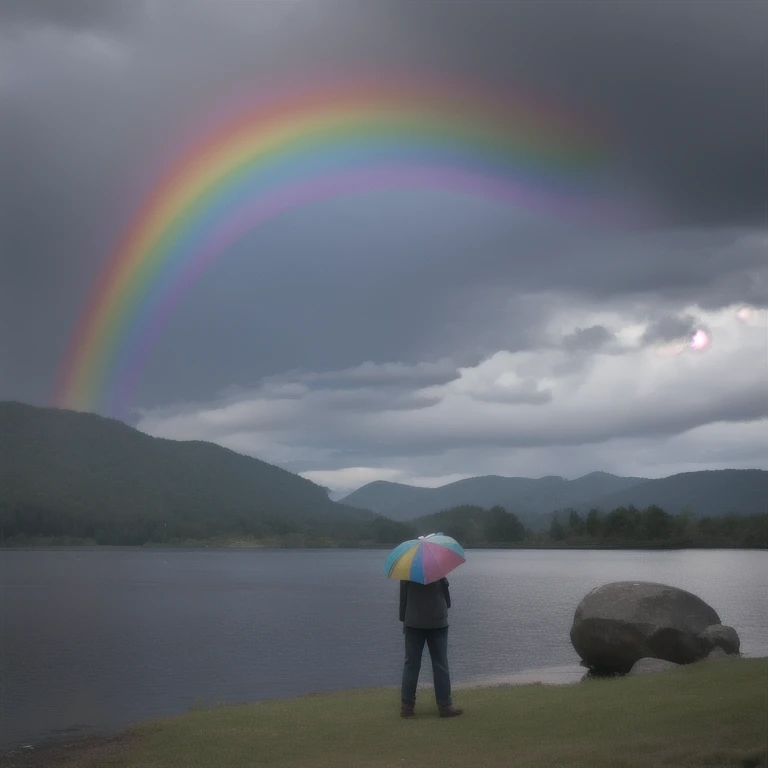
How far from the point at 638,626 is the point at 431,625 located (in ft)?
41.9

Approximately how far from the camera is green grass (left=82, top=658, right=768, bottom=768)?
13.5m

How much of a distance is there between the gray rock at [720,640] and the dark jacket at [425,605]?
12653 millimetres

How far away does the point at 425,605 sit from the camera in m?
18.7

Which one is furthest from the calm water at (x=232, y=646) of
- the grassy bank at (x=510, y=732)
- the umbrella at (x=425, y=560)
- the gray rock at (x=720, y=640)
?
the umbrella at (x=425, y=560)

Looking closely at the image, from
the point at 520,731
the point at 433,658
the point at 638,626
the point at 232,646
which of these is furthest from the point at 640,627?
the point at 232,646

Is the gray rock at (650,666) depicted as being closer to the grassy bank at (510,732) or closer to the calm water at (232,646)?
the grassy bank at (510,732)

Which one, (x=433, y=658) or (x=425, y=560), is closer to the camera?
(x=425, y=560)

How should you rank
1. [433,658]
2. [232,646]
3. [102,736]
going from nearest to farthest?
[433,658], [102,736], [232,646]

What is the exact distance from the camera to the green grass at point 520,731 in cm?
1354

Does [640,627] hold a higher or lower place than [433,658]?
lower

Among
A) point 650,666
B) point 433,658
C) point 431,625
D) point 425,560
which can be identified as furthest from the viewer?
point 650,666

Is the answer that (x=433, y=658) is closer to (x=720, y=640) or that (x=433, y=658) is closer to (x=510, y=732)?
(x=510, y=732)

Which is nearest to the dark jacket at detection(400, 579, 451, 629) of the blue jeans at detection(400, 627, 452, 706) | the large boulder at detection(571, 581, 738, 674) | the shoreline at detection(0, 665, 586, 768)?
the blue jeans at detection(400, 627, 452, 706)

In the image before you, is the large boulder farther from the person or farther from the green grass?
the person
